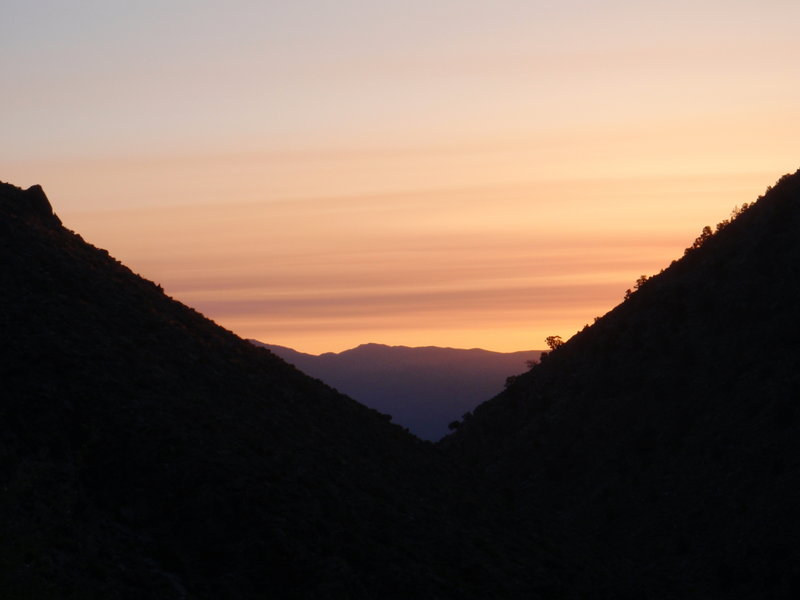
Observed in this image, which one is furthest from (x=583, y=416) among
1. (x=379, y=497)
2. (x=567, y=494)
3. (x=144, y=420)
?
(x=144, y=420)

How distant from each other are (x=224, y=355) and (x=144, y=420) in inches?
484

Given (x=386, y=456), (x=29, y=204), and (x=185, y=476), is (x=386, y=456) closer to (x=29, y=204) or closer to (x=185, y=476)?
(x=185, y=476)

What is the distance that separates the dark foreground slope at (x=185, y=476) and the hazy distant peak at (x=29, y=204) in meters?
0.27

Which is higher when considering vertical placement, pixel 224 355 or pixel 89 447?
pixel 224 355

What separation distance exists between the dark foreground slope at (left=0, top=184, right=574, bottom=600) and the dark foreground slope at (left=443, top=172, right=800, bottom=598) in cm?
784

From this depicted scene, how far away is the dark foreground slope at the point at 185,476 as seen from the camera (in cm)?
2834

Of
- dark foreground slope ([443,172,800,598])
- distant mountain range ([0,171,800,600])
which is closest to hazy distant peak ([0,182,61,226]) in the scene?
distant mountain range ([0,171,800,600])

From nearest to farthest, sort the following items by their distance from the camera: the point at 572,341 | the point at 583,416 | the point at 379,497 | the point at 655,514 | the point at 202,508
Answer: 1. the point at 202,508
2. the point at 379,497
3. the point at 655,514
4. the point at 583,416
5. the point at 572,341

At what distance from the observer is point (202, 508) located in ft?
104

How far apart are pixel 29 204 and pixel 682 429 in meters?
33.2

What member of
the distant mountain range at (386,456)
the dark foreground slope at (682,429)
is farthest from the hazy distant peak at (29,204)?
the dark foreground slope at (682,429)

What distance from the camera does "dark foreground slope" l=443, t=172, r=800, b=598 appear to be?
4456 cm

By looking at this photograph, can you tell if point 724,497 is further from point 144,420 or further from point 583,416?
point 144,420

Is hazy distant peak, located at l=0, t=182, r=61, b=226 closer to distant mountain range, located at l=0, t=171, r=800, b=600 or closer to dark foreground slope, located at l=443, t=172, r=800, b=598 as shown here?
distant mountain range, located at l=0, t=171, r=800, b=600
